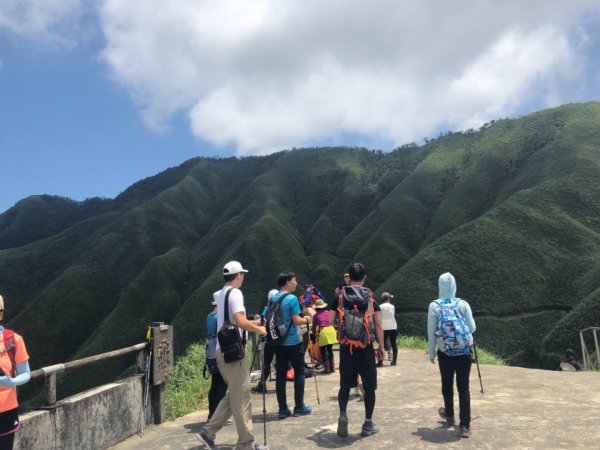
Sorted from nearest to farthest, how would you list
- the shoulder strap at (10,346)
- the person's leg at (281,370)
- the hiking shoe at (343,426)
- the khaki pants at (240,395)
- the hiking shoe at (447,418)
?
the shoulder strap at (10,346), the khaki pants at (240,395), the hiking shoe at (343,426), the hiking shoe at (447,418), the person's leg at (281,370)

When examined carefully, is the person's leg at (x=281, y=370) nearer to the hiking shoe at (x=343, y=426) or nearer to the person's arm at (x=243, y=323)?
the hiking shoe at (x=343, y=426)

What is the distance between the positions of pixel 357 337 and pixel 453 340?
3.88ft

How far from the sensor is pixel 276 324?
266 inches

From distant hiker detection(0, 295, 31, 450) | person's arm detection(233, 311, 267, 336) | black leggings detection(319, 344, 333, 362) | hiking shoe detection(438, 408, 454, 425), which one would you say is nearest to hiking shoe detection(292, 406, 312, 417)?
hiking shoe detection(438, 408, 454, 425)

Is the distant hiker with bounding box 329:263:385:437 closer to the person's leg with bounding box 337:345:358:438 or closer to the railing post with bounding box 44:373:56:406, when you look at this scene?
the person's leg with bounding box 337:345:358:438

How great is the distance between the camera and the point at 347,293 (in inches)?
234

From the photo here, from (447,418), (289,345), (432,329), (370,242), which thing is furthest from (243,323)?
(370,242)

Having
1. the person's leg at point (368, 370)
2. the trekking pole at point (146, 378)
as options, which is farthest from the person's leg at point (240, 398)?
the trekking pole at point (146, 378)

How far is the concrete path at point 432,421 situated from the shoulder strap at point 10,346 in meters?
2.90

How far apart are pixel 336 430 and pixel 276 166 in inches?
4802

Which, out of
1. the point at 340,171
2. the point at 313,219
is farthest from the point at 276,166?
the point at 313,219

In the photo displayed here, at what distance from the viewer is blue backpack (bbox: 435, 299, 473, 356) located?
19.2 feet

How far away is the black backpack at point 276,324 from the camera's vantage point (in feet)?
22.1

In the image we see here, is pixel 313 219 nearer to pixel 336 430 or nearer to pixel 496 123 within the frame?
pixel 496 123
